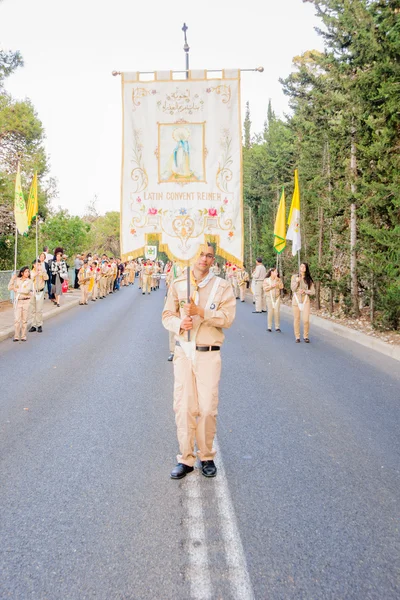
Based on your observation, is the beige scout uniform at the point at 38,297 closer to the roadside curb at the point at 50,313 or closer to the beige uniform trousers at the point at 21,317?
the roadside curb at the point at 50,313

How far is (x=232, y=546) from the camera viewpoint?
3.52 meters

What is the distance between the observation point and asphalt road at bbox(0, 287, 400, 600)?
10.4ft

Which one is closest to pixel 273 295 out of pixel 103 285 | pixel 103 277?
pixel 103 285

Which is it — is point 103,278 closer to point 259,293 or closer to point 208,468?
point 259,293

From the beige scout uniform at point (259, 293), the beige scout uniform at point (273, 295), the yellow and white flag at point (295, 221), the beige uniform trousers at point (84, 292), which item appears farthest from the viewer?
the beige uniform trousers at point (84, 292)

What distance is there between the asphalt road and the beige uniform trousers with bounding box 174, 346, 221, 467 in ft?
0.91

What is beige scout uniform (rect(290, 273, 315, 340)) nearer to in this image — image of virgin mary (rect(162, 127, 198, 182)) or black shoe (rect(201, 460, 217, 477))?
image of virgin mary (rect(162, 127, 198, 182))

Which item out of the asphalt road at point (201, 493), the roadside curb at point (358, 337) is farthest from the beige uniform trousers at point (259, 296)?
the asphalt road at point (201, 493)

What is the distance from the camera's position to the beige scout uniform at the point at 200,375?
4.74 metres

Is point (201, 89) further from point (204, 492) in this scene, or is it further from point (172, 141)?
point (204, 492)

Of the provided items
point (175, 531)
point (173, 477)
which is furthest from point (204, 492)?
point (175, 531)

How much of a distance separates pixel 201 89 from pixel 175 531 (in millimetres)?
3957

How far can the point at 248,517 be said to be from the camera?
12.9 ft

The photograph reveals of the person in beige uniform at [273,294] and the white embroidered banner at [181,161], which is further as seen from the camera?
the person in beige uniform at [273,294]
